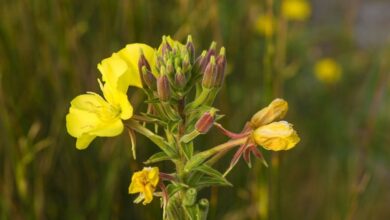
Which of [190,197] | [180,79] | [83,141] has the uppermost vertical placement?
[180,79]

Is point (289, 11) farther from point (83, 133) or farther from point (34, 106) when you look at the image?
point (83, 133)

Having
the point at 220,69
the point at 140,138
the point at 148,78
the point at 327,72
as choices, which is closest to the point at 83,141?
the point at 148,78

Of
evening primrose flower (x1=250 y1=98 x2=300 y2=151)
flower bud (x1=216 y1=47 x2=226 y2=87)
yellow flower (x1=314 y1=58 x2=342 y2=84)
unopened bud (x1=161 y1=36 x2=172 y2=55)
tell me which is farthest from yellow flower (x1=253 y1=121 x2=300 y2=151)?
yellow flower (x1=314 y1=58 x2=342 y2=84)

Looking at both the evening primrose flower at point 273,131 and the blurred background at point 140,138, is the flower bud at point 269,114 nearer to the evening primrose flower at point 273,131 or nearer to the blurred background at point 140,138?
the evening primrose flower at point 273,131

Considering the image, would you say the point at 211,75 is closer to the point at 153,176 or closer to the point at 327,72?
the point at 153,176

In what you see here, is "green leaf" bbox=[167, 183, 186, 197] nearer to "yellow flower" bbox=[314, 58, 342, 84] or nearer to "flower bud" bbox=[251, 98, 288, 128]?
"flower bud" bbox=[251, 98, 288, 128]

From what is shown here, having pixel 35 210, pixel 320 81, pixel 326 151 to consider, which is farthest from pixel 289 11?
pixel 35 210

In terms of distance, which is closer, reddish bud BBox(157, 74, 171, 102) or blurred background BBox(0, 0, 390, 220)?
reddish bud BBox(157, 74, 171, 102)
